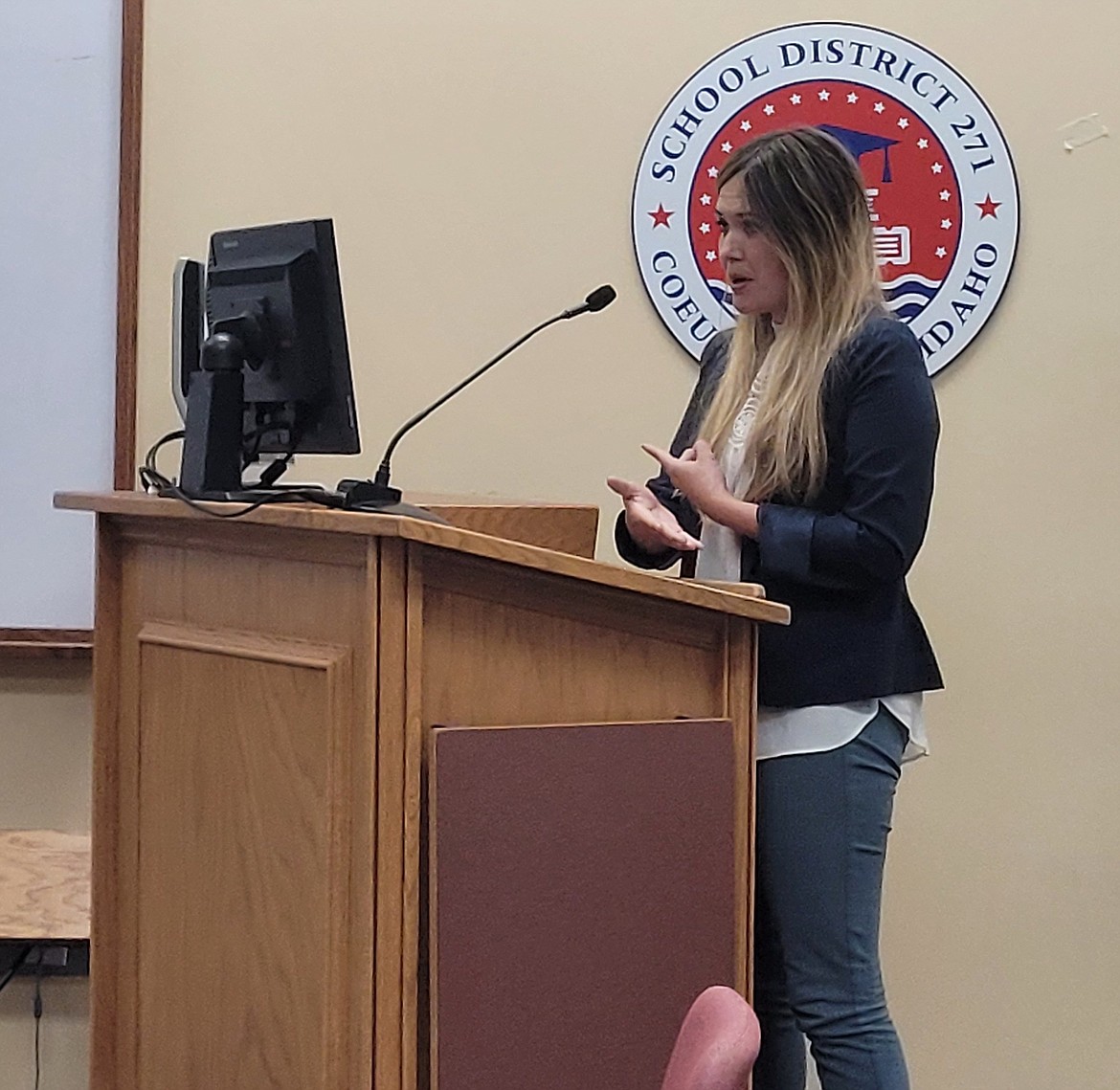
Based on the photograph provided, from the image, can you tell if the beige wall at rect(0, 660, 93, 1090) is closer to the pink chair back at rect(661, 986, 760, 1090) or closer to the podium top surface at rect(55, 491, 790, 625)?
the podium top surface at rect(55, 491, 790, 625)

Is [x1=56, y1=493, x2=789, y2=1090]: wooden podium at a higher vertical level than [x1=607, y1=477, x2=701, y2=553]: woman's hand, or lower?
lower

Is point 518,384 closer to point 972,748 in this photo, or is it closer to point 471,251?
point 471,251

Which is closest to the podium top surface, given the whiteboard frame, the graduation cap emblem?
the whiteboard frame

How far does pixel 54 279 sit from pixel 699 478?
114 cm

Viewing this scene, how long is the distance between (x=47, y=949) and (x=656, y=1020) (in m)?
1.26

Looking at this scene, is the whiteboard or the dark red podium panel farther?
the whiteboard

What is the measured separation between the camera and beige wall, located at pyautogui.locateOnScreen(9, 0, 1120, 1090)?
7.48 feet

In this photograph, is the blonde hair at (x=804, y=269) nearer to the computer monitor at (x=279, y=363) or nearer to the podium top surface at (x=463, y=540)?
the podium top surface at (x=463, y=540)

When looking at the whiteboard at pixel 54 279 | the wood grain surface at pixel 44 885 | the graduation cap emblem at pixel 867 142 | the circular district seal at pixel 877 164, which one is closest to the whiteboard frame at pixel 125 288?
the whiteboard at pixel 54 279

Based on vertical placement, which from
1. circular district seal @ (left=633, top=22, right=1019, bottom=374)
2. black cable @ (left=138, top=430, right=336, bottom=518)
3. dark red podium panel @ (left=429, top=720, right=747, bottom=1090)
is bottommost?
dark red podium panel @ (left=429, top=720, right=747, bottom=1090)

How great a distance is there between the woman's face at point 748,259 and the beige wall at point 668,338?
1.89 ft

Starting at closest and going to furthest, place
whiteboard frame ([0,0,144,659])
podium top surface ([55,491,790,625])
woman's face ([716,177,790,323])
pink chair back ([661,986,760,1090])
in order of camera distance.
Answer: pink chair back ([661,986,760,1090]), podium top surface ([55,491,790,625]), woman's face ([716,177,790,323]), whiteboard frame ([0,0,144,659])

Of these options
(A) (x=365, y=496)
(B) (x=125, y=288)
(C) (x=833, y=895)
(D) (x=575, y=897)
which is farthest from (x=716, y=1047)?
(B) (x=125, y=288)

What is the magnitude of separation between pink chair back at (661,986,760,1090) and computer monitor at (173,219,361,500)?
660 mm
